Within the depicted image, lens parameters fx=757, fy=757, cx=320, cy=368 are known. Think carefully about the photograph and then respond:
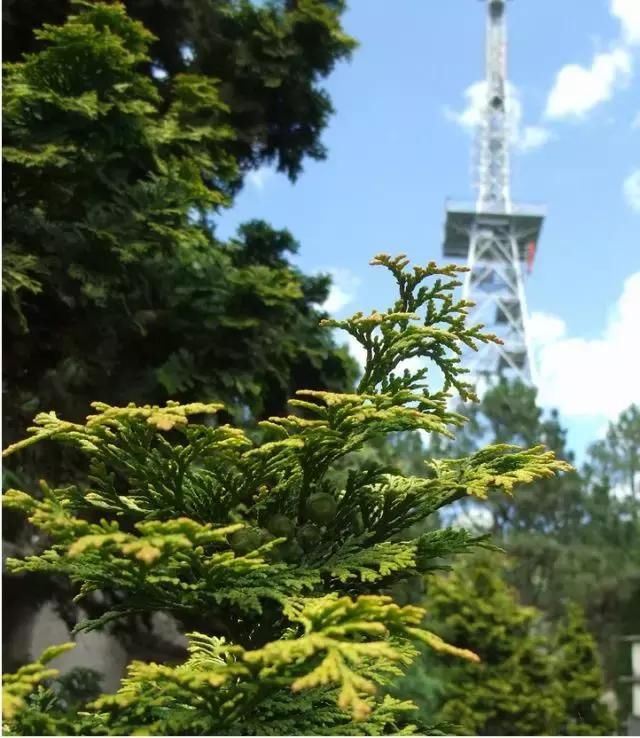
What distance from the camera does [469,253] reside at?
36938 mm

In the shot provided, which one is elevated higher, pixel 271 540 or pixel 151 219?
pixel 151 219

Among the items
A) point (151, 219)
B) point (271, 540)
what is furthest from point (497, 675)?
point (271, 540)

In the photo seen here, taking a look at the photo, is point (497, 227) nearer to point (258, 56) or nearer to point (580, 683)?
point (580, 683)

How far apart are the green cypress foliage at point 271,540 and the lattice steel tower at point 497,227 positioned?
33691 mm

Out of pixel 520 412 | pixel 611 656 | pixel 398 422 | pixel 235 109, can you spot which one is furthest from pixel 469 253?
pixel 398 422

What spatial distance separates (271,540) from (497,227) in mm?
36890

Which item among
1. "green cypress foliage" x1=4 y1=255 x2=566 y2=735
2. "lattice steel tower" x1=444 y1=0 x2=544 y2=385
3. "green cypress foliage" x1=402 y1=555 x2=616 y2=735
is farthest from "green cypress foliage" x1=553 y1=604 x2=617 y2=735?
"lattice steel tower" x1=444 y1=0 x2=544 y2=385

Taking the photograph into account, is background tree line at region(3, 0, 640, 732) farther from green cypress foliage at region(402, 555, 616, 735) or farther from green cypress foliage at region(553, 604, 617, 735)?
green cypress foliage at region(553, 604, 617, 735)

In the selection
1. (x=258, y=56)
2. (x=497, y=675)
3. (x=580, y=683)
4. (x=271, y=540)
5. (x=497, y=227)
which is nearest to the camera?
(x=271, y=540)

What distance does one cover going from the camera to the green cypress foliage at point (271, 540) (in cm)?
162

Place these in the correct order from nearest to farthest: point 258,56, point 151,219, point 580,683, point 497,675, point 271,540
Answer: point 271,540 < point 151,219 < point 258,56 < point 497,675 < point 580,683

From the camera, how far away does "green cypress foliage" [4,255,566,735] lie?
1.62 m

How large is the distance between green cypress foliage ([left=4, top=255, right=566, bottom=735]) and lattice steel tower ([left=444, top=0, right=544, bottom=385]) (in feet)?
111

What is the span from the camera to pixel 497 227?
37.1 m
